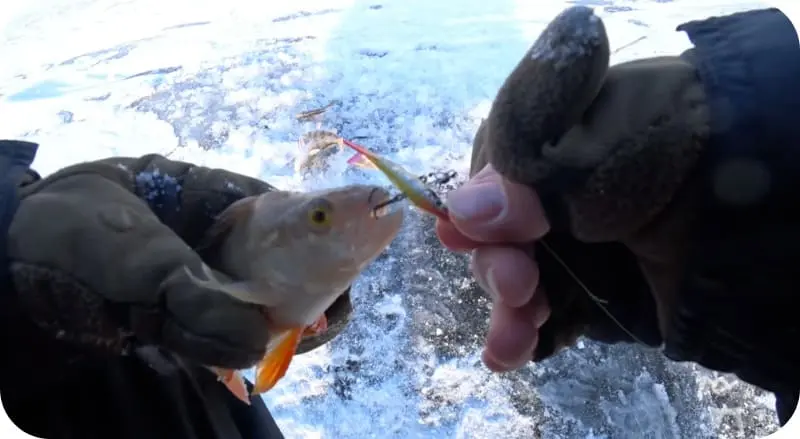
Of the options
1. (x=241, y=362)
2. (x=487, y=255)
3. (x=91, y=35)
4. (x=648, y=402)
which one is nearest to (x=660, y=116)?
(x=487, y=255)

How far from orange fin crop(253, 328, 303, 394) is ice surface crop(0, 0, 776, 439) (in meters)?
0.70

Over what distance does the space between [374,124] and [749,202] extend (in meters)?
1.43

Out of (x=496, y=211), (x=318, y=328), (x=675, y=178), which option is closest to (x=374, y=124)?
(x=318, y=328)

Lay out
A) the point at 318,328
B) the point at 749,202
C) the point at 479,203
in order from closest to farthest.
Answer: the point at 749,202
the point at 479,203
the point at 318,328

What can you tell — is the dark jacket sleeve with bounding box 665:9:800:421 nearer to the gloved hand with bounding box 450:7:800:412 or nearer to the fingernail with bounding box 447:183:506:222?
the gloved hand with bounding box 450:7:800:412

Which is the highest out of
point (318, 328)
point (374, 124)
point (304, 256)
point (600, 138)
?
point (600, 138)

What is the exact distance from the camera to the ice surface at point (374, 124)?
4.38ft

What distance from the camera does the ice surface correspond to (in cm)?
133

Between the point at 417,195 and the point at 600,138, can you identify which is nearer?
the point at 600,138

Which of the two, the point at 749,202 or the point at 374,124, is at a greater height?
the point at 749,202

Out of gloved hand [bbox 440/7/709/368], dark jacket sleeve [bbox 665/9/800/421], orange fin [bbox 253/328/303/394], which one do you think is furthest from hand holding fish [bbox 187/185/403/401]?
dark jacket sleeve [bbox 665/9/800/421]

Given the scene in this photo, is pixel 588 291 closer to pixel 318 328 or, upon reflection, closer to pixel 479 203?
pixel 479 203

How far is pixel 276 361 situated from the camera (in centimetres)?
63

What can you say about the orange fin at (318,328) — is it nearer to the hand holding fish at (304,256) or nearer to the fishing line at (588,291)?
the hand holding fish at (304,256)
